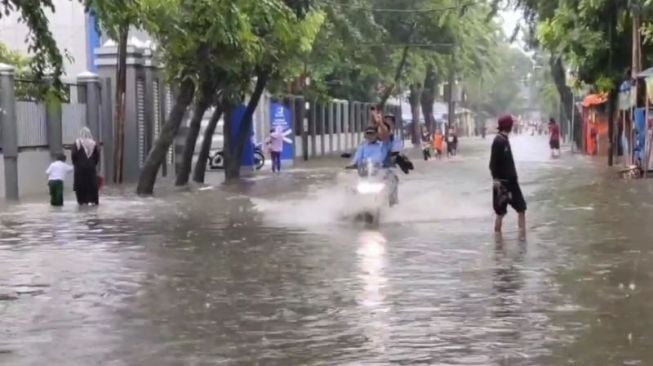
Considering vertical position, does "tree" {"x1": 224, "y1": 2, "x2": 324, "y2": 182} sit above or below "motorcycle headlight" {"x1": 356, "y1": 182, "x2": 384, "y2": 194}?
above

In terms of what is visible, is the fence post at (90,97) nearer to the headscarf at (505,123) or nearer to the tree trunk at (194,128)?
the tree trunk at (194,128)

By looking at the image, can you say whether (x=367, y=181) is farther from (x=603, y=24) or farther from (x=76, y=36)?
(x=76, y=36)

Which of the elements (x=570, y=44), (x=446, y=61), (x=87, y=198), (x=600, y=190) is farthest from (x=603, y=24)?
(x=446, y=61)

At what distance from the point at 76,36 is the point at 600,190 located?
2116 cm

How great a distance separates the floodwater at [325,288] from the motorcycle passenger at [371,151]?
3.14 feet

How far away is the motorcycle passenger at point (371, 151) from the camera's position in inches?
695

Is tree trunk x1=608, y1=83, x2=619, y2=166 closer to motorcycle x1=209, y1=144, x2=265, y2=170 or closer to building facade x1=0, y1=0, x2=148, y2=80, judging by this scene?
motorcycle x1=209, y1=144, x2=265, y2=170

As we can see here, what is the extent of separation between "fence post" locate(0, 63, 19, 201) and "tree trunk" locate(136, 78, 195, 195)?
2.67 m

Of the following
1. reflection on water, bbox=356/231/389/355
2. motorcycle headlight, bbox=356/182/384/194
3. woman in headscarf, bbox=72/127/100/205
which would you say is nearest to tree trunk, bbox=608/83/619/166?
woman in headscarf, bbox=72/127/100/205

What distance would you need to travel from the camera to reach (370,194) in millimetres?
17125

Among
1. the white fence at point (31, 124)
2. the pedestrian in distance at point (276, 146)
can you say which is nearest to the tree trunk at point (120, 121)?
the white fence at point (31, 124)

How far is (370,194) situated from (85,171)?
21.9 feet

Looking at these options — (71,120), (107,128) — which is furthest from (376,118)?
(107,128)

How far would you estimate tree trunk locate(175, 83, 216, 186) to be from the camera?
85.8ft
